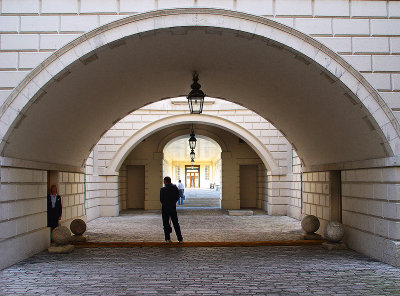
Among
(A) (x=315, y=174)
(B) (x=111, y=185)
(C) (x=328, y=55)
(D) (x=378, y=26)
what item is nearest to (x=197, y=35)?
(C) (x=328, y=55)

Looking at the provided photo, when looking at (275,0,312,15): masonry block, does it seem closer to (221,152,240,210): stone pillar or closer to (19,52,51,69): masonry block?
(19,52,51,69): masonry block

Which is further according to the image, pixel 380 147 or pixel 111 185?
pixel 111 185

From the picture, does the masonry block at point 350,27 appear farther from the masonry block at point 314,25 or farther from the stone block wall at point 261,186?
the stone block wall at point 261,186

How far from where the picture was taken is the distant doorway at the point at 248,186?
799 inches

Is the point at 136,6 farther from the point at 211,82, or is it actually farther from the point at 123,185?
the point at 123,185

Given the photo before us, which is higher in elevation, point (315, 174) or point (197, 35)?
point (197, 35)

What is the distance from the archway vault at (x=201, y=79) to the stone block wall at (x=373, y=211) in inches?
16.0

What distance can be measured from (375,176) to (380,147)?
2.01 ft

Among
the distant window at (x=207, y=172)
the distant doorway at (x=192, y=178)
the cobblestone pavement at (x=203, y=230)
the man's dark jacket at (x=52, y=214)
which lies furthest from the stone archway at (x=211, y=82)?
the distant doorway at (x=192, y=178)

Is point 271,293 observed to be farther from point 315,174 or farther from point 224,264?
point 315,174

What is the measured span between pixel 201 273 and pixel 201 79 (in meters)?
4.69

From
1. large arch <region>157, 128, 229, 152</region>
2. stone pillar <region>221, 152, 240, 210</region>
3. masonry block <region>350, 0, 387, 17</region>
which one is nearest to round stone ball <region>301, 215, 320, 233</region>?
masonry block <region>350, 0, 387, 17</region>

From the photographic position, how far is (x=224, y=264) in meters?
6.96

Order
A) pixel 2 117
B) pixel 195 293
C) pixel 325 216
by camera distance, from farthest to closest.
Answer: pixel 325 216
pixel 2 117
pixel 195 293
